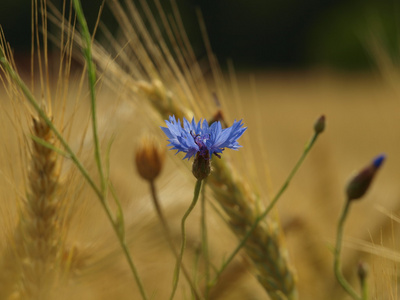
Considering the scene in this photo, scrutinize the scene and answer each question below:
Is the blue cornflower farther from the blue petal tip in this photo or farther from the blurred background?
the blurred background

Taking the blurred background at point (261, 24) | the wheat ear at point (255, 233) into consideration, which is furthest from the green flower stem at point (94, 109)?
the blurred background at point (261, 24)

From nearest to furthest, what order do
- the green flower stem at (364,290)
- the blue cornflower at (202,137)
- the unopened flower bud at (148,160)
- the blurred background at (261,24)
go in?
the blue cornflower at (202,137) < the green flower stem at (364,290) < the unopened flower bud at (148,160) < the blurred background at (261,24)

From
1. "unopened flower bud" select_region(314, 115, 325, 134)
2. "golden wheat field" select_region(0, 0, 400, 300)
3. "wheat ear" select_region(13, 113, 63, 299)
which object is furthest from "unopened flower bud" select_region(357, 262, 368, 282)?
"wheat ear" select_region(13, 113, 63, 299)

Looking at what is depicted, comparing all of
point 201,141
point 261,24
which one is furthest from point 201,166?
point 261,24

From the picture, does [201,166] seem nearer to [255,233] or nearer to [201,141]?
[201,141]

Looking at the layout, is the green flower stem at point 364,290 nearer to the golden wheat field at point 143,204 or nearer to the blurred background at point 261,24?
the golden wheat field at point 143,204

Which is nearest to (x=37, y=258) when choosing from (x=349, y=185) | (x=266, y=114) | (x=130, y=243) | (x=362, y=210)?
(x=130, y=243)
